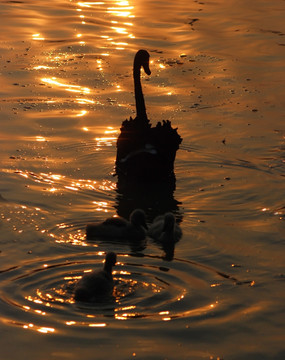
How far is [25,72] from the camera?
13859 millimetres

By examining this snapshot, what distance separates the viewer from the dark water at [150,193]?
6.85 m

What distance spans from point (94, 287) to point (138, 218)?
1593 millimetres

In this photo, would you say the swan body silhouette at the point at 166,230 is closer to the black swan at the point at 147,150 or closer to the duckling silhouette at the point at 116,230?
the duckling silhouette at the point at 116,230

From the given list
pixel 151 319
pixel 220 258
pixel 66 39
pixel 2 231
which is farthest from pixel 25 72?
pixel 151 319

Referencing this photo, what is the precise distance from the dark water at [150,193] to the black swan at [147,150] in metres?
0.23

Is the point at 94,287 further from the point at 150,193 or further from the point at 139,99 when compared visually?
the point at 139,99

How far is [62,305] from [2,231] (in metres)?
1.66

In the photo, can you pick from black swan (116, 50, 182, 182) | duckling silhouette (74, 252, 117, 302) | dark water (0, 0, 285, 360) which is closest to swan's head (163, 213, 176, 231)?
dark water (0, 0, 285, 360)

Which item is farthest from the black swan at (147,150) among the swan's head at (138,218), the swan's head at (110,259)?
the swan's head at (110,259)

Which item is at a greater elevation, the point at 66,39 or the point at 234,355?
the point at 66,39

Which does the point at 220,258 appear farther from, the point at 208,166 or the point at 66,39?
the point at 66,39

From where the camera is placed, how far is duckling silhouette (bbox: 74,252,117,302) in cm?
714

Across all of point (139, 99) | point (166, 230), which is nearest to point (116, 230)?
point (166, 230)

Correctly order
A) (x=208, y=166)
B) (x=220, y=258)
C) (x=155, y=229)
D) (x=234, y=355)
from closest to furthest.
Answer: (x=234, y=355), (x=220, y=258), (x=155, y=229), (x=208, y=166)
